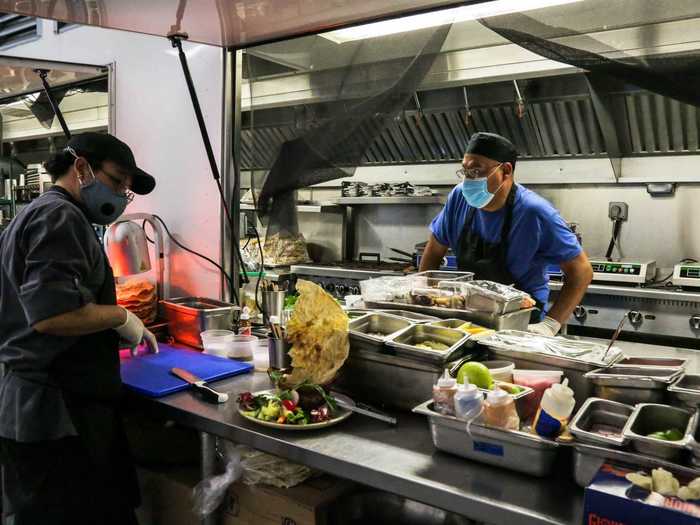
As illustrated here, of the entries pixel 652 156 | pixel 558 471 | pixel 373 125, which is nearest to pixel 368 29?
pixel 373 125

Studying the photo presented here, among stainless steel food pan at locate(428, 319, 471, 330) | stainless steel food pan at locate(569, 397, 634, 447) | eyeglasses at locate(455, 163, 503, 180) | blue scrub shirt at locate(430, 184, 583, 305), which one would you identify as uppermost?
eyeglasses at locate(455, 163, 503, 180)

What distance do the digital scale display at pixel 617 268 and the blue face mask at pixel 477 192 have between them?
1585 millimetres

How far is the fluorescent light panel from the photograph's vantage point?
75.2 inches

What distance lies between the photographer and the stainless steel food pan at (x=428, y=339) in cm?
149

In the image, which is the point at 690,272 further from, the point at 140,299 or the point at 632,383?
the point at 140,299

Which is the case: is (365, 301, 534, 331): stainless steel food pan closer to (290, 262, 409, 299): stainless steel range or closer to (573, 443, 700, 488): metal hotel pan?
(573, 443, 700, 488): metal hotel pan

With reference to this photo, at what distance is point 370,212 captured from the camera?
5.41 m

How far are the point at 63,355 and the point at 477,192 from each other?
5.99 feet

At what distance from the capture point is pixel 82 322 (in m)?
1.64

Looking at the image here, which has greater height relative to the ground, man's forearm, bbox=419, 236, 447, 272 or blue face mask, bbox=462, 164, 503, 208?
blue face mask, bbox=462, 164, 503, 208

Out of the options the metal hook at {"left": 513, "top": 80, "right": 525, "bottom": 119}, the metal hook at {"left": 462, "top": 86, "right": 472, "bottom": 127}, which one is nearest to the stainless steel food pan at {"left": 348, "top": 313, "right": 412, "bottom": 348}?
the metal hook at {"left": 513, "top": 80, "right": 525, "bottom": 119}

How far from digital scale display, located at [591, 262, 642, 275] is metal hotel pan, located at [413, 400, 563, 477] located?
283 centimetres

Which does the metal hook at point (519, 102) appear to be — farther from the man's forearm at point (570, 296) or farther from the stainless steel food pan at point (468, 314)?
the stainless steel food pan at point (468, 314)

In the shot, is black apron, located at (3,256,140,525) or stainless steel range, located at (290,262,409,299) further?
stainless steel range, located at (290,262,409,299)
